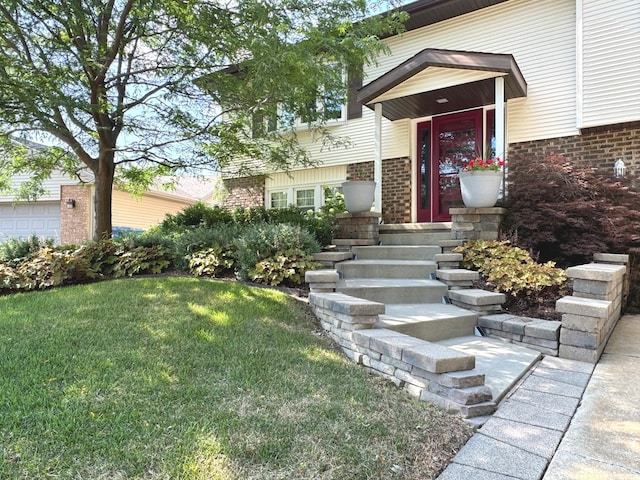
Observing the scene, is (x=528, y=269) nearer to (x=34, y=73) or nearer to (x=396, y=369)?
(x=396, y=369)

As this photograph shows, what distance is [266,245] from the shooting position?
5.40 m

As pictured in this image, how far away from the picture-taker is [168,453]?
73.4 inches

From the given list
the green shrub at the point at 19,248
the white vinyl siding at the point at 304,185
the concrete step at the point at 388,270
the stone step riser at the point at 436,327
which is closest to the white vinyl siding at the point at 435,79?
the white vinyl siding at the point at 304,185

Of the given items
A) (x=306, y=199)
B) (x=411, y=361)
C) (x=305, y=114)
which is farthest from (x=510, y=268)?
(x=306, y=199)

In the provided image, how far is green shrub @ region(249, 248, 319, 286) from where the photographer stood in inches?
200

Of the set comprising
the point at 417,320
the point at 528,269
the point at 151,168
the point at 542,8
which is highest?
the point at 542,8

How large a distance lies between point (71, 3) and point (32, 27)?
1122 mm

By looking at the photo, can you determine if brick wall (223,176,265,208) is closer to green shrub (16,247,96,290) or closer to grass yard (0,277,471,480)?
green shrub (16,247,96,290)

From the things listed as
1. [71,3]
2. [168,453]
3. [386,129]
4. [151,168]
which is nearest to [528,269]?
[168,453]

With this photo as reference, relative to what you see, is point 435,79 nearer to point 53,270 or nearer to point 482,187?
point 482,187

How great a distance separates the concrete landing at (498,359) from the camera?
288cm

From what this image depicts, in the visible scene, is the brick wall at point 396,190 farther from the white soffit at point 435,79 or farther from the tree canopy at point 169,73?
the tree canopy at point 169,73

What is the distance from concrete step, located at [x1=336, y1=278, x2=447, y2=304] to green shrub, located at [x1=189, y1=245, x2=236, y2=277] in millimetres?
1914

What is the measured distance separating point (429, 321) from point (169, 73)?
563cm
